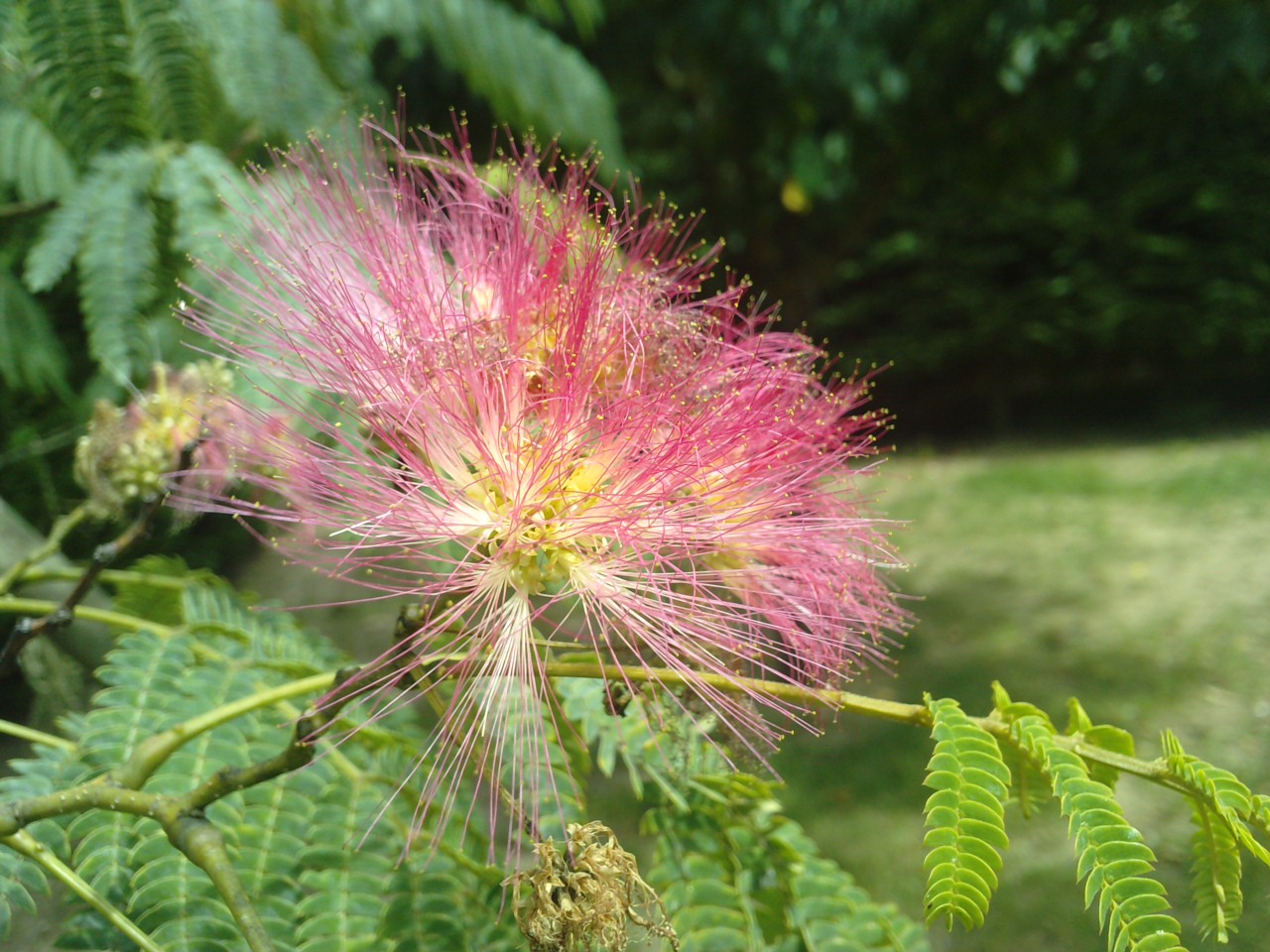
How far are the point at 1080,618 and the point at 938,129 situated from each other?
3.09 m

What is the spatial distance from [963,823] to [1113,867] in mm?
154

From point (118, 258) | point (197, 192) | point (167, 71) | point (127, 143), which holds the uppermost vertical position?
point (167, 71)

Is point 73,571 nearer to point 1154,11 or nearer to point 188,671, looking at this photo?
point 188,671

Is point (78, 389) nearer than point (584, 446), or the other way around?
point (584, 446)

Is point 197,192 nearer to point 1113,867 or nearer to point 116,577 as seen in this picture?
point 116,577

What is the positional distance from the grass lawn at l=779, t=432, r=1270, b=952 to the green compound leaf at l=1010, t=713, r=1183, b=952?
54 centimetres

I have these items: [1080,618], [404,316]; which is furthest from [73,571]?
[1080,618]

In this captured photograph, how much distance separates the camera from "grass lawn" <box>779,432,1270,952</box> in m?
3.40

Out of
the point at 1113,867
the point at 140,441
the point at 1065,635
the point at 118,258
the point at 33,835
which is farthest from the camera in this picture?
the point at 1065,635

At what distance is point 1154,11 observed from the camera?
4.46 m

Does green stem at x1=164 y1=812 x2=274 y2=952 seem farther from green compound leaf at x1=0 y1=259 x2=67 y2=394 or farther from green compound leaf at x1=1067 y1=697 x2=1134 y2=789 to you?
green compound leaf at x1=0 y1=259 x2=67 y2=394

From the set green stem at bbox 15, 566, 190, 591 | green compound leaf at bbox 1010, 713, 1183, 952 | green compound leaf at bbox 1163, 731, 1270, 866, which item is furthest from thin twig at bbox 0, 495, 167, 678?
green compound leaf at bbox 1163, 731, 1270, 866

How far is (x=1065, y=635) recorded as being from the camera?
5.43m

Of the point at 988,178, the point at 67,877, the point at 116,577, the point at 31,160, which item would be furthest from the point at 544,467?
the point at 988,178
